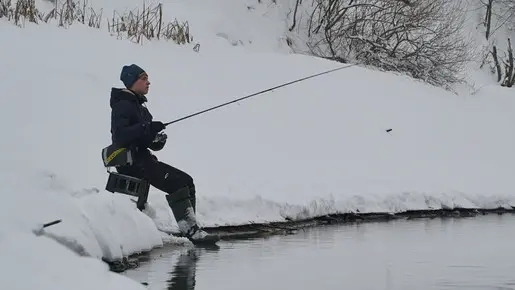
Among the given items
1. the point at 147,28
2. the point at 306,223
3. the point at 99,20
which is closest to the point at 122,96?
the point at 306,223

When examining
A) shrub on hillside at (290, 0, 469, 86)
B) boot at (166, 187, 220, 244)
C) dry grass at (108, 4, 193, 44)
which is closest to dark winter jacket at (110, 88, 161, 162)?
boot at (166, 187, 220, 244)

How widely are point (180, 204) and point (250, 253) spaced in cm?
81

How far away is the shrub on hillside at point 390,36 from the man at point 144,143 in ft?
44.7

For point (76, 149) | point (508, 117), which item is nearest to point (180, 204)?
point (76, 149)

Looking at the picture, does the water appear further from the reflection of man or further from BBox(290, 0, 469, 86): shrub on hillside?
BBox(290, 0, 469, 86): shrub on hillside

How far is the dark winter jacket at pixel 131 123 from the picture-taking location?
764 centimetres

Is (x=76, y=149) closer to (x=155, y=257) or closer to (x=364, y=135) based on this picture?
(x=155, y=257)

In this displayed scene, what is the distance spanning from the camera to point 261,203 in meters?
10.2

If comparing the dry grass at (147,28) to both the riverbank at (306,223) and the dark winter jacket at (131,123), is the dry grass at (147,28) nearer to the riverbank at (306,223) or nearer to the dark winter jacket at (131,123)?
the riverbank at (306,223)

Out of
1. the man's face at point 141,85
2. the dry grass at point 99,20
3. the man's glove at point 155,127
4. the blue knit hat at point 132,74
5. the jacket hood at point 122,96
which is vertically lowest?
the man's glove at point 155,127

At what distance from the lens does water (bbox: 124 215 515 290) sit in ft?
19.9

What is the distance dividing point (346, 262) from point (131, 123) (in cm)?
233

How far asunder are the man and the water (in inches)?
13.8

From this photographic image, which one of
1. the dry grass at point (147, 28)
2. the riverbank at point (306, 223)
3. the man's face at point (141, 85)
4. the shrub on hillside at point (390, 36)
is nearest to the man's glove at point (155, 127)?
the man's face at point (141, 85)
